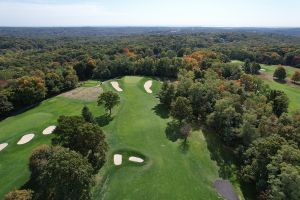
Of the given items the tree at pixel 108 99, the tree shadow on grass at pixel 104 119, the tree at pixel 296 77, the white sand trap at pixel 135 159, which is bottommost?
the tree at pixel 296 77

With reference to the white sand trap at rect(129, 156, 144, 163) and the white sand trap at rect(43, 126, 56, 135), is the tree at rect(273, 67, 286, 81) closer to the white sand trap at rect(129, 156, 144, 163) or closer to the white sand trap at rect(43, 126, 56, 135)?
the white sand trap at rect(129, 156, 144, 163)

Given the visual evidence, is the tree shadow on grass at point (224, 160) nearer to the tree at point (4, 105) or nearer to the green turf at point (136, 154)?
the green turf at point (136, 154)

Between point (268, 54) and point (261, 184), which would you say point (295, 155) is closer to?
point (261, 184)

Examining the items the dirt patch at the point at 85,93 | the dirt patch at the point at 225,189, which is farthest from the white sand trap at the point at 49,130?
→ the dirt patch at the point at 225,189

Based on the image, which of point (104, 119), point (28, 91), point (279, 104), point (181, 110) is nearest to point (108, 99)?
point (104, 119)

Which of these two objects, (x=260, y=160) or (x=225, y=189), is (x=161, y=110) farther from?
(x=260, y=160)

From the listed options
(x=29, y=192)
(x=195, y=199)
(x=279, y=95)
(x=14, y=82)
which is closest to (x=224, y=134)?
(x=195, y=199)
